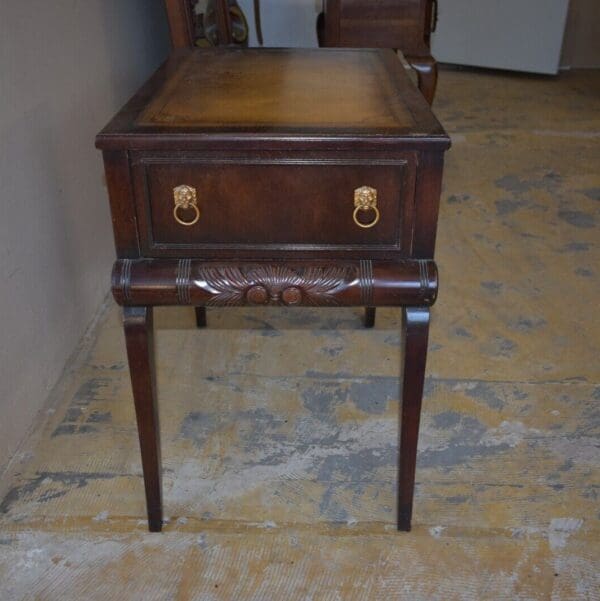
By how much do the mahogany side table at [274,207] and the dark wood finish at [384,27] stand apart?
131 cm

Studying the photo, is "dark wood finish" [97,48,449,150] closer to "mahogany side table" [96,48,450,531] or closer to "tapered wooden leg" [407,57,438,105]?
"mahogany side table" [96,48,450,531]

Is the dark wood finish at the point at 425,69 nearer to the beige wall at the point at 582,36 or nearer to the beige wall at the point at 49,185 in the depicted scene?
the beige wall at the point at 49,185

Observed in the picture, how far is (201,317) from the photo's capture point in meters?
1.77

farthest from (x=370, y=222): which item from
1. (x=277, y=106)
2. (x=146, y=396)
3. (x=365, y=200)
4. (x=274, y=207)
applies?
(x=146, y=396)

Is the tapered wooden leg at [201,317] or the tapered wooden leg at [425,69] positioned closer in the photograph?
the tapered wooden leg at [201,317]

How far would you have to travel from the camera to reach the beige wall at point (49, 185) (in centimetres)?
128

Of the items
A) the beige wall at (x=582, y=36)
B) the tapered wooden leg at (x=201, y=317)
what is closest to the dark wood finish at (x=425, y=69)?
the tapered wooden leg at (x=201, y=317)

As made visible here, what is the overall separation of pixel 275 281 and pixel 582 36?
4.22m

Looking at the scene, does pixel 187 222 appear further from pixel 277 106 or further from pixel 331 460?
pixel 331 460

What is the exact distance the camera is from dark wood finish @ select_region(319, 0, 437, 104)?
88.8 inches

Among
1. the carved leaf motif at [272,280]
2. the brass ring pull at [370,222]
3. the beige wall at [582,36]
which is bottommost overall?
the beige wall at [582,36]

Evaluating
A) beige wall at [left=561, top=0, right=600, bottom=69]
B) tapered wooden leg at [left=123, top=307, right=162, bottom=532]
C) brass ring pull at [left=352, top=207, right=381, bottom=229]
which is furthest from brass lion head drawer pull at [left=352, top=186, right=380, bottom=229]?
beige wall at [left=561, top=0, right=600, bottom=69]

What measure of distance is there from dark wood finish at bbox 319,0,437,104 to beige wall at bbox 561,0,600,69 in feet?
8.31

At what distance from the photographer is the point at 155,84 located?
1194mm
